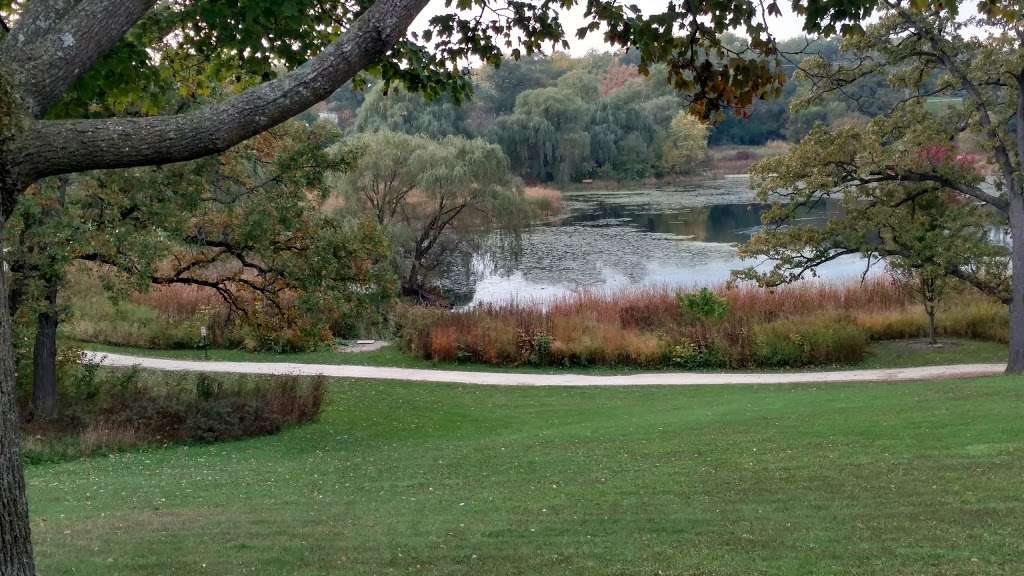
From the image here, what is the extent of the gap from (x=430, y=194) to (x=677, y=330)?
44.0ft

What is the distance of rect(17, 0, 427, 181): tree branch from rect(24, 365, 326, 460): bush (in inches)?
393

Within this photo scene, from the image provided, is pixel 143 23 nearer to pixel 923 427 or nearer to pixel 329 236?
pixel 329 236

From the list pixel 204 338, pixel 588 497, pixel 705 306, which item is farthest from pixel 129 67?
pixel 705 306

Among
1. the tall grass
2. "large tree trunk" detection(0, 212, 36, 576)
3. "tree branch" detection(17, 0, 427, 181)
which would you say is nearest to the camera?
"large tree trunk" detection(0, 212, 36, 576)

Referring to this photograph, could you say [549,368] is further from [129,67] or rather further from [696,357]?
[129,67]

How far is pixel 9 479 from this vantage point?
3.72 m

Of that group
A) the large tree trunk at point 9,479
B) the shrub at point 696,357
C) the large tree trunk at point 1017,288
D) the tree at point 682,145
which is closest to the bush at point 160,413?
the shrub at point 696,357

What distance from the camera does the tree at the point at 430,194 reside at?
108ft

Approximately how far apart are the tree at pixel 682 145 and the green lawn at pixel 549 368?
53263mm

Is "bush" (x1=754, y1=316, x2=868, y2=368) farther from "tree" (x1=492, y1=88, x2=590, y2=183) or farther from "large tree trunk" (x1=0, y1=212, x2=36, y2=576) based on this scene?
"tree" (x1=492, y1=88, x2=590, y2=183)

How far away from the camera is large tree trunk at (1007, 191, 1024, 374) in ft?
60.9

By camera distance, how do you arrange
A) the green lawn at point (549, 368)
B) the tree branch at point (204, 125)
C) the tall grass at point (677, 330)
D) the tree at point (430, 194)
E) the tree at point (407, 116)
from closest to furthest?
1. the tree branch at point (204, 125)
2. the green lawn at point (549, 368)
3. the tall grass at point (677, 330)
4. the tree at point (430, 194)
5. the tree at point (407, 116)

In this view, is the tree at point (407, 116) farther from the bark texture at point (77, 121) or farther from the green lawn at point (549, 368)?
the bark texture at point (77, 121)

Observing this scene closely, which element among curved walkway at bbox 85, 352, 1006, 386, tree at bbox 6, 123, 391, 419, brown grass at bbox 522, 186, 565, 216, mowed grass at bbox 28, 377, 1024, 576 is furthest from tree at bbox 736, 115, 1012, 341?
brown grass at bbox 522, 186, 565, 216
